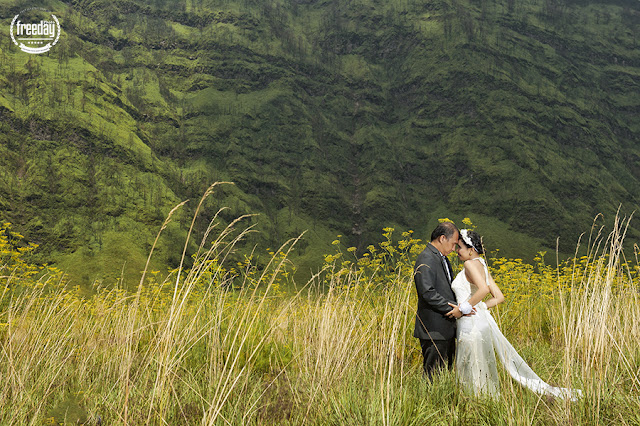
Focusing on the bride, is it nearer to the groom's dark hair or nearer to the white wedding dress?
the white wedding dress

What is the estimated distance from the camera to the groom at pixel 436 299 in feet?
13.6

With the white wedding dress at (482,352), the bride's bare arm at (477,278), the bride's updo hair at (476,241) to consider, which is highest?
the bride's updo hair at (476,241)

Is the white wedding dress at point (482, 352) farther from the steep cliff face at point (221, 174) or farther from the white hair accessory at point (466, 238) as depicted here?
the steep cliff face at point (221, 174)

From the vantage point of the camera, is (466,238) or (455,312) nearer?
(455,312)

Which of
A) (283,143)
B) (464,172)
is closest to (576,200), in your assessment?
(464,172)

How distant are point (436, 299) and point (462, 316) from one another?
12.0 inches

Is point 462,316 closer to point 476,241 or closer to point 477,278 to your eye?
point 477,278

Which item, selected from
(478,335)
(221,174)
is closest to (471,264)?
(478,335)

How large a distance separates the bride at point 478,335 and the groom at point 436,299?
10cm

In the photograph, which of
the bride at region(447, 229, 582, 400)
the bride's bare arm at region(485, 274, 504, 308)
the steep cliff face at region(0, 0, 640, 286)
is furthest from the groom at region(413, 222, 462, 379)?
the steep cliff face at region(0, 0, 640, 286)

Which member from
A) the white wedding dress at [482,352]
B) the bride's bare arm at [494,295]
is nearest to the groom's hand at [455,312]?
the white wedding dress at [482,352]

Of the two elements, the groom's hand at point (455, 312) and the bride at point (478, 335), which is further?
the groom's hand at point (455, 312)

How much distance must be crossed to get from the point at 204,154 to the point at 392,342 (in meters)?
191

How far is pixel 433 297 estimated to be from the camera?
13.5ft
